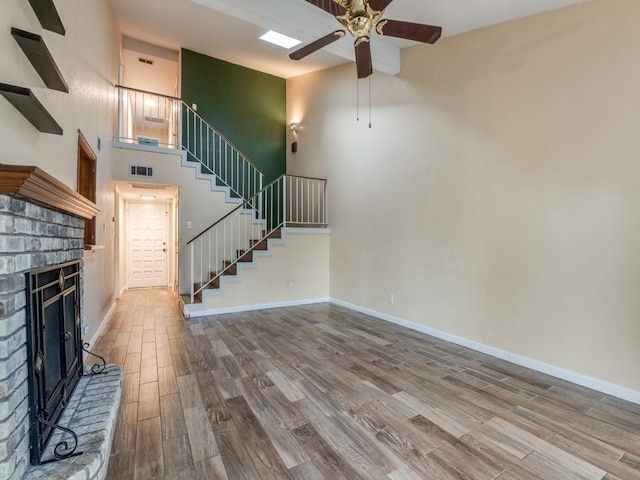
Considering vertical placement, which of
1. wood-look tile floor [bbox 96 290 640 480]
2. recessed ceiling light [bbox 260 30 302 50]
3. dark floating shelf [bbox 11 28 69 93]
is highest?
recessed ceiling light [bbox 260 30 302 50]

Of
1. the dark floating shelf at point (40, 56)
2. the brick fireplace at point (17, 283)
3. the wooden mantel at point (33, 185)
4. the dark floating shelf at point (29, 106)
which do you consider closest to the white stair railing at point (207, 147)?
the dark floating shelf at point (40, 56)

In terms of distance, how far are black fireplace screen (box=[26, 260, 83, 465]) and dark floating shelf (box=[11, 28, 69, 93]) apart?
1110 mm

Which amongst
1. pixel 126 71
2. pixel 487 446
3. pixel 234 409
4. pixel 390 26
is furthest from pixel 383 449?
pixel 126 71

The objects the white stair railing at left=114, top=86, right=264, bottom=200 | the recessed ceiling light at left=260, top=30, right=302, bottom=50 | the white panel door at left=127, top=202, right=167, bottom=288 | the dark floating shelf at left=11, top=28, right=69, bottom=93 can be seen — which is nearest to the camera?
the dark floating shelf at left=11, top=28, right=69, bottom=93

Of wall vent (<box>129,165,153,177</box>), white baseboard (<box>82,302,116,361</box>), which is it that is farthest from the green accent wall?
white baseboard (<box>82,302,116,361</box>)

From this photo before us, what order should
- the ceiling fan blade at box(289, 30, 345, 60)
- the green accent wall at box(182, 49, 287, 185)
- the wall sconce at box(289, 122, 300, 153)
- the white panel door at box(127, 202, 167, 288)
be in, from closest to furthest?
the ceiling fan blade at box(289, 30, 345, 60)
the green accent wall at box(182, 49, 287, 185)
the wall sconce at box(289, 122, 300, 153)
the white panel door at box(127, 202, 167, 288)

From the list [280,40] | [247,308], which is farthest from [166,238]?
[280,40]

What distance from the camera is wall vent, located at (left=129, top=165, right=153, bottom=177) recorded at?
209 inches

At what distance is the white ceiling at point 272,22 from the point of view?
3.16 meters

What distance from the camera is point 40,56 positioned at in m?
1.72

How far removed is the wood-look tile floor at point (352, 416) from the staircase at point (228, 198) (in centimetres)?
225

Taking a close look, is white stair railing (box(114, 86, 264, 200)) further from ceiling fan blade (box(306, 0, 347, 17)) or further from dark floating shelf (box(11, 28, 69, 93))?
ceiling fan blade (box(306, 0, 347, 17))

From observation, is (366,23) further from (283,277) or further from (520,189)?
(283,277)

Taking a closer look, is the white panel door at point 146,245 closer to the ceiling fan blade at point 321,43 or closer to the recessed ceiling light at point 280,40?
the recessed ceiling light at point 280,40
